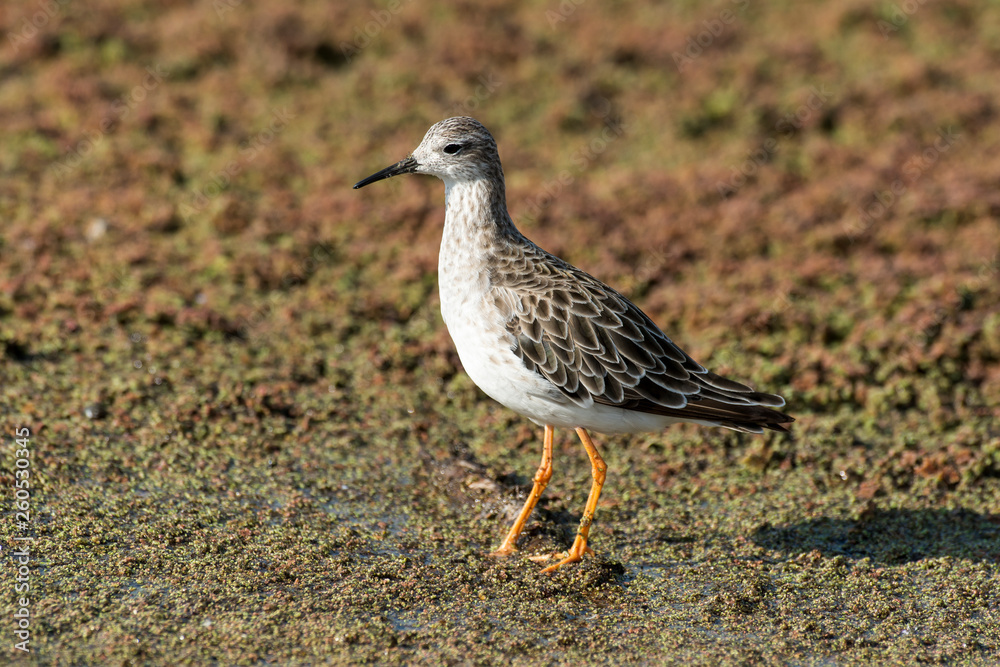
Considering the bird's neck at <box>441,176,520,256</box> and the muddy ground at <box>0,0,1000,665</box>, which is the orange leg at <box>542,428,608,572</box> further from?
the bird's neck at <box>441,176,520,256</box>

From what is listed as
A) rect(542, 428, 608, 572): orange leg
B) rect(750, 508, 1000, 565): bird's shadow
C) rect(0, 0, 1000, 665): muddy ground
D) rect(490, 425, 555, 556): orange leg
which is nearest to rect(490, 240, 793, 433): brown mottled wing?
rect(542, 428, 608, 572): orange leg

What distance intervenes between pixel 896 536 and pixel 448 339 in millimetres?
4023

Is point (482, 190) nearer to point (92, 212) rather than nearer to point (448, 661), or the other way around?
point (448, 661)

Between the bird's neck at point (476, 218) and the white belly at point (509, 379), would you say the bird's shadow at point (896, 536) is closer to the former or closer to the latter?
the white belly at point (509, 379)

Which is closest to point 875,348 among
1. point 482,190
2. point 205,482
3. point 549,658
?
point 482,190

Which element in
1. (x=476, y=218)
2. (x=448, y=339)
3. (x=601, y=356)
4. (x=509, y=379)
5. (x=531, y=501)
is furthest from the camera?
(x=448, y=339)

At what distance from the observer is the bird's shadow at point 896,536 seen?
7.06m

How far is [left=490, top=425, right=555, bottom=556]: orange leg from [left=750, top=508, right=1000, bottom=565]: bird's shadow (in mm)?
1483

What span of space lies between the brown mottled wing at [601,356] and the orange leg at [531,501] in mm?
597

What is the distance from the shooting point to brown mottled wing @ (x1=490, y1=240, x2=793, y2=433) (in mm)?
6715

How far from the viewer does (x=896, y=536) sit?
726 centimetres

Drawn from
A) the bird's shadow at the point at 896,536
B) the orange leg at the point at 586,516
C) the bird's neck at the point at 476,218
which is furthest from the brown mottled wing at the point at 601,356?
the bird's shadow at the point at 896,536

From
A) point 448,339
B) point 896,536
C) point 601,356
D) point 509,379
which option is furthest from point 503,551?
point 448,339

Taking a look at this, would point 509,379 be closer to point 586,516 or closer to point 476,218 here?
point 586,516
